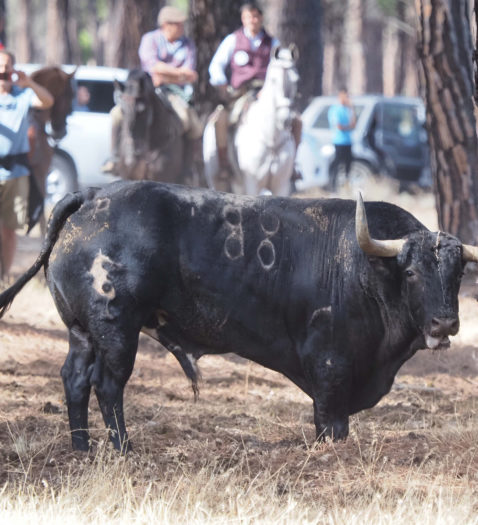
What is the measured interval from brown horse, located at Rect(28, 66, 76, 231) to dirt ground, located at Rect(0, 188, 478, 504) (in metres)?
1.21

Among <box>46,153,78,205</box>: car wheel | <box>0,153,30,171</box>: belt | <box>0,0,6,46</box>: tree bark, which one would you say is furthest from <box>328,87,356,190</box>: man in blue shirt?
<box>0,153,30,171</box>: belt

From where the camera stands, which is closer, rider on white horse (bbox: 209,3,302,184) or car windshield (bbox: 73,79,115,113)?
rider on white horse (bbox: 209,3,302,184)

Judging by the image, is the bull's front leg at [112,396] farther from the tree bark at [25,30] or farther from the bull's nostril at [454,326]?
the tree bark at [25,30]

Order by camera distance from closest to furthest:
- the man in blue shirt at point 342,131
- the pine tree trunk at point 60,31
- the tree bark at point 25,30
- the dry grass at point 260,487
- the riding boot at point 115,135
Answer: the dry grass at point 260,487
the riding boot at point 115,135
the man in blue shirt at point 342,131
the pine tree trunk at point 60,31
the tree bark at point 25,30

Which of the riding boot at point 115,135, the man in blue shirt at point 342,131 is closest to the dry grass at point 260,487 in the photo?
the riding boot at point 115,135

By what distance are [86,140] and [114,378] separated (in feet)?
41.6

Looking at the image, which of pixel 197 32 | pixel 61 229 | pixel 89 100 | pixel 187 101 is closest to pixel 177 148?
pixel 187 101

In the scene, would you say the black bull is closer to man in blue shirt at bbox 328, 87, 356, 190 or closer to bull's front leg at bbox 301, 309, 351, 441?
bull's front leg at bbox 301, 309, 351, 441

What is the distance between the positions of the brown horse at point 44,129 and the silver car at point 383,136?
836cm

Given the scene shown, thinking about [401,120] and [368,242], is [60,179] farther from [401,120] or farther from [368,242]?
[368,242]

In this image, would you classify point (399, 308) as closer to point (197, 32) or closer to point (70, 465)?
point (70, 465)

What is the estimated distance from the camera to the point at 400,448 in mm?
6309

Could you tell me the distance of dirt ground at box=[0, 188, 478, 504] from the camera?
20.0 feet

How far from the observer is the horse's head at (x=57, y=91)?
13.3 meters
